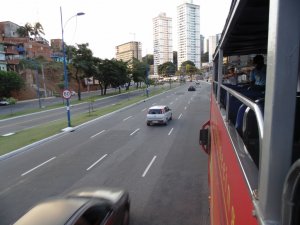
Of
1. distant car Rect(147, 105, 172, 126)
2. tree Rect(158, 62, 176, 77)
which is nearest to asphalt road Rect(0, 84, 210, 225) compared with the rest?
distant car Rect(147, 105, 172, 126)

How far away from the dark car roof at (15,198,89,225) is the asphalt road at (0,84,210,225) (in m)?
2.21

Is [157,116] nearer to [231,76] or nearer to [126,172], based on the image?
[126,172]

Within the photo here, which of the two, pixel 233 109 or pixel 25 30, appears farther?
pixel 25 30

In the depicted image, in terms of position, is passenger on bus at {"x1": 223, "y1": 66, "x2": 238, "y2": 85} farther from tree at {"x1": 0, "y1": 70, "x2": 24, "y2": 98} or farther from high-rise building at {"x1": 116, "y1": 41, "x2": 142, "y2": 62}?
high-rise building at {"x1": 116, "y1": 41, "x2": 142, "y2": 62}

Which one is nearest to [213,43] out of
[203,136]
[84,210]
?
[203,136]

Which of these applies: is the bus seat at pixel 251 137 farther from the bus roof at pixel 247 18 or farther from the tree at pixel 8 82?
the tree at pixel 8 82

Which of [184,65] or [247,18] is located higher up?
[184,65]

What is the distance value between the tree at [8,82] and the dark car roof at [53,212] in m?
53.1

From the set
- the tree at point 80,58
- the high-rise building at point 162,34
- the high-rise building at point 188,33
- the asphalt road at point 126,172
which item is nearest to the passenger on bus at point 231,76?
the asphalt road at point 126,172

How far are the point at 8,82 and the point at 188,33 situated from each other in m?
66.4

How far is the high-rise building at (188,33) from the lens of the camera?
8225 centimetres

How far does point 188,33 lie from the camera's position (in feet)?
345

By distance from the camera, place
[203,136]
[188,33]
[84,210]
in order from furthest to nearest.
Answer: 1. [188,33]
2. [203,136]
3. [84,210]

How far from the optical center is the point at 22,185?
459 inches
